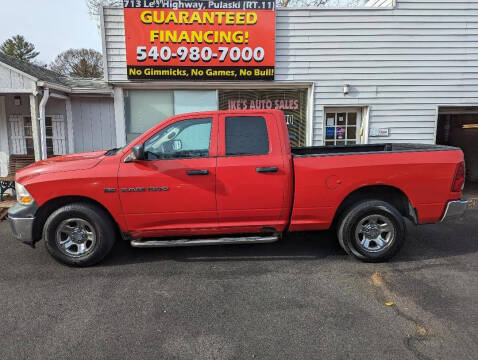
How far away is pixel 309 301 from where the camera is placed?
3.29m

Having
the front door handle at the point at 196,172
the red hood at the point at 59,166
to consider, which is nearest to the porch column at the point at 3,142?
the red hood at the point at 59,166

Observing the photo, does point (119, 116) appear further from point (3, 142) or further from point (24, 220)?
point (24, 220)

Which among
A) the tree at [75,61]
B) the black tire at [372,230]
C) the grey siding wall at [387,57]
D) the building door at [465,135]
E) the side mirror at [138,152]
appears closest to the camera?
the side mirror at [138,152]

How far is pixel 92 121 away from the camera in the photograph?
8.60 meters

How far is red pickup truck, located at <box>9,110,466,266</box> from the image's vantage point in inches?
155

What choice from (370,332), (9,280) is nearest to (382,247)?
(370,332)

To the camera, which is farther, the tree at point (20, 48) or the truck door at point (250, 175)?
the tree at point (20, 48)

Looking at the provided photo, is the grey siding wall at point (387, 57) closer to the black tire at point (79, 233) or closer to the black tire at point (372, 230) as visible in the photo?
the black tire at point (372, 230)

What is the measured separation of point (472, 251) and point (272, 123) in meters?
3.39

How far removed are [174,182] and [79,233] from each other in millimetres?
1355

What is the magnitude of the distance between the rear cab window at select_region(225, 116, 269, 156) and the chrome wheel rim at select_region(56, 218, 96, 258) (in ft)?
6.46

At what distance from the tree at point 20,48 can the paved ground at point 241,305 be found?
141 ft

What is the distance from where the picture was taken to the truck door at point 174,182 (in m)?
3.93

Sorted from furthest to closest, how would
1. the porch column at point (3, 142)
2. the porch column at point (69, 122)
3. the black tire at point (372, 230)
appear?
1. the porch column at point (3, 142)
2. the porch column at point (69, 122)
3. the black tire at point (372, 230)
